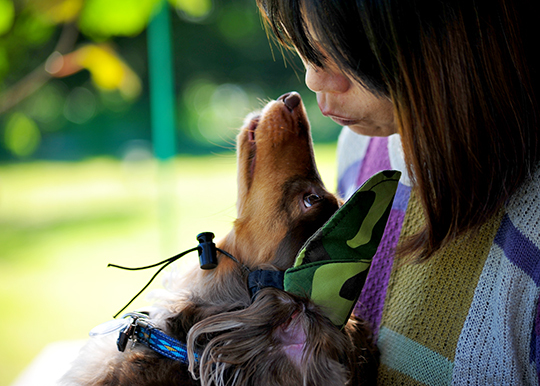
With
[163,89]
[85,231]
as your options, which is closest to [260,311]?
[163,89]

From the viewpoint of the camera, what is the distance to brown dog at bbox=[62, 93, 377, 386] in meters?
1.43

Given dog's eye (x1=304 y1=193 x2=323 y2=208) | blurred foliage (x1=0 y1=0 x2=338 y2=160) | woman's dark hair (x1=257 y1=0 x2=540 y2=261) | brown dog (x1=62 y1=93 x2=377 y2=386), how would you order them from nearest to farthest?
woman's dark hair (x1=257 y1=0 x2=540 y2=261) → brown dog (x1=62 y1=93 x2=377 y2=386) → dog's eye (x1=304 y1=193 x2=323 y2=208) → blurred foliage (x1=0 y1=0 x2=338 y2=160)

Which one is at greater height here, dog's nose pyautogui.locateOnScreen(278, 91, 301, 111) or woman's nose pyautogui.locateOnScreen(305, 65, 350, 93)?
woman's nose pyautogui.locateOnScreen(305, 65, 350, 93)

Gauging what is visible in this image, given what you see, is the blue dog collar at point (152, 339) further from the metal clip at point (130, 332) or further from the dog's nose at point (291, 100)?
the dog's nose at point (291, 100)

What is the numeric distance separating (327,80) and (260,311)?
0.81 m

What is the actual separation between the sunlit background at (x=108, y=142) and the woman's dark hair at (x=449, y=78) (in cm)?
78

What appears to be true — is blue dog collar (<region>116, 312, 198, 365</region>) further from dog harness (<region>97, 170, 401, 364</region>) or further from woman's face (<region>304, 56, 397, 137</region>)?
woman's face (<region>304, 56, 397, 137</region>)

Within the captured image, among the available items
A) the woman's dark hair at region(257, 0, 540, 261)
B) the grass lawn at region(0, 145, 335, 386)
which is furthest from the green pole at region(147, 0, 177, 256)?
the woman's dark hair at region(257, 0, 540, 261)

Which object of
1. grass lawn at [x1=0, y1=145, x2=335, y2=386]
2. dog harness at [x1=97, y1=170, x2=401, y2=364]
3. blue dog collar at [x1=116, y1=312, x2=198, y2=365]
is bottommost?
grass lawn at [x1=0, y1=145, x2=335, y2=386]

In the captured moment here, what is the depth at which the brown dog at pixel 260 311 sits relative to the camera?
143cm

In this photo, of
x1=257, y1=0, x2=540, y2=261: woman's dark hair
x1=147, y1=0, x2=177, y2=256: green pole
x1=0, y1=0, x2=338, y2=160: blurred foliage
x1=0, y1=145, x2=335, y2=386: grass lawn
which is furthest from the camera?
x1=0, y1=0, x2=338, y2=160: blurred foliage

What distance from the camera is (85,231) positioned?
7449 millimetres

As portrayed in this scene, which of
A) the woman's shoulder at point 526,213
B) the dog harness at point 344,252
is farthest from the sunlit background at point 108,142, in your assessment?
the woman's shoulder at point 526,213

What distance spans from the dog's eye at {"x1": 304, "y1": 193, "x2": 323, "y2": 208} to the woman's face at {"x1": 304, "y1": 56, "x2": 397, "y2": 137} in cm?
39
